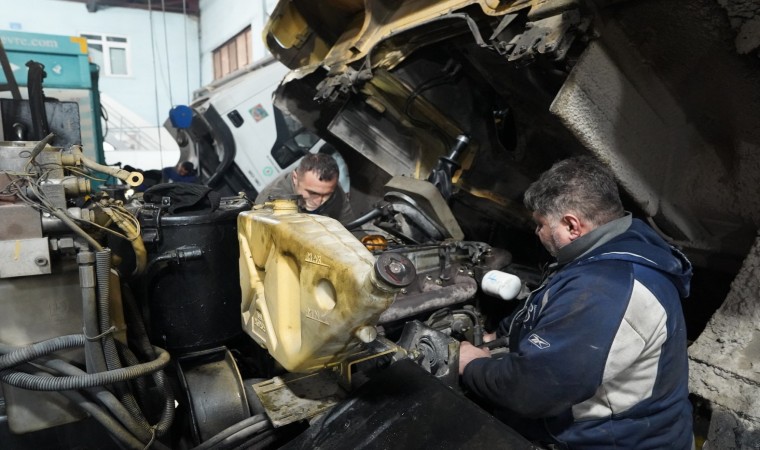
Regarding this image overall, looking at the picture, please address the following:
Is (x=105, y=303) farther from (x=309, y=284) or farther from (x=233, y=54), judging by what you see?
(x=233, y=54)

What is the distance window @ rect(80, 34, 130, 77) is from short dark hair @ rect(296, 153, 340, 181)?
615 cm

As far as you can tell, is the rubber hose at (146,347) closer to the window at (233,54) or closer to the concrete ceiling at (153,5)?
the window at (233,54)

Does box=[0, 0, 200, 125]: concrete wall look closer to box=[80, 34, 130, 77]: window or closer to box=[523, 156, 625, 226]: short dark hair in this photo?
box=[80, 34, 130, 77]: window

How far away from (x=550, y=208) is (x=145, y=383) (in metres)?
1.43

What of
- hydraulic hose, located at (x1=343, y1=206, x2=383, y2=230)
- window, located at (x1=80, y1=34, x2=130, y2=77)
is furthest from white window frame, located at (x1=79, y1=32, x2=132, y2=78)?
hydraulic hose, located at (x1=343, y1=206, x2=383, y2=230)

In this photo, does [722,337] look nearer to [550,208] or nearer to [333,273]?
[550,208]

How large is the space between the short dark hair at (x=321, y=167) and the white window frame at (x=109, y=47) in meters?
6.12

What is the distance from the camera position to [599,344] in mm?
1187

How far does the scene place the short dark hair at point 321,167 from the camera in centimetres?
255

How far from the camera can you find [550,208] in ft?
4.96

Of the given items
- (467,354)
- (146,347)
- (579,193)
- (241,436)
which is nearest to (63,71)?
(146,347)

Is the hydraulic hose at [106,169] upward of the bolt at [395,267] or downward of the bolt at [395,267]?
upward

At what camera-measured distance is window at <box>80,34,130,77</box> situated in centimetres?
696

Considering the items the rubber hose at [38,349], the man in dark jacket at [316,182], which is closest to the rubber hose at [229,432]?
the rubber hose at [38,349]
